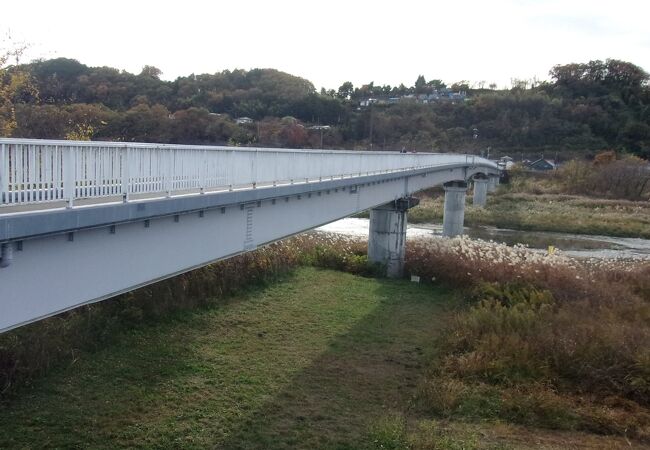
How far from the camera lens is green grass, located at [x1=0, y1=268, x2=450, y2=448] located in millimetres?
9359

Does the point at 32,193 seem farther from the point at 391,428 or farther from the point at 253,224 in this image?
the point at 391,428

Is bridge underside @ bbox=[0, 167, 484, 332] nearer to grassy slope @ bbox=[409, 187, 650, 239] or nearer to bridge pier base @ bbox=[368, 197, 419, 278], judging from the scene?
bridge pier base @ bbox=[368, 197, 419, 278]

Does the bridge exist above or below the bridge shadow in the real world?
above

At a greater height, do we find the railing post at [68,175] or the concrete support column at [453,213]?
the railing post at [68,175]

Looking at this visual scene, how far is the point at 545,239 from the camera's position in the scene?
3994 centimetres

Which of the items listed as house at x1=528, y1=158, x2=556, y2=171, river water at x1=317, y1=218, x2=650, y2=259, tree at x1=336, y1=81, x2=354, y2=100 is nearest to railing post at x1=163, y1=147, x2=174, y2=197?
river water at x1=317, y1=218, x2=650, y2=259

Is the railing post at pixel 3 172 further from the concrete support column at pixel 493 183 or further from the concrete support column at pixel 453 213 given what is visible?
the concrete support column at pixel 493 183

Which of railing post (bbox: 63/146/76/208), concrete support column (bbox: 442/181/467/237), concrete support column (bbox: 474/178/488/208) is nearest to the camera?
railing post (bbox: 63/146/76/208)

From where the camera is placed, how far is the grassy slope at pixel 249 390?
929cm

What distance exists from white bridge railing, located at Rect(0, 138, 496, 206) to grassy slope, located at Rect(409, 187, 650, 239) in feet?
120

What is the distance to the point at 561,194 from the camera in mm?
67250

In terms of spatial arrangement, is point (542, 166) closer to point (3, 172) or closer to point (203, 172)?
point (203, 172)

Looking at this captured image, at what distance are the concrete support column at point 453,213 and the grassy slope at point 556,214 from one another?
7148 mm

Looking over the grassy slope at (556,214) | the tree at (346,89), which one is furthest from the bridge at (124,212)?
the tree at (346,89)
